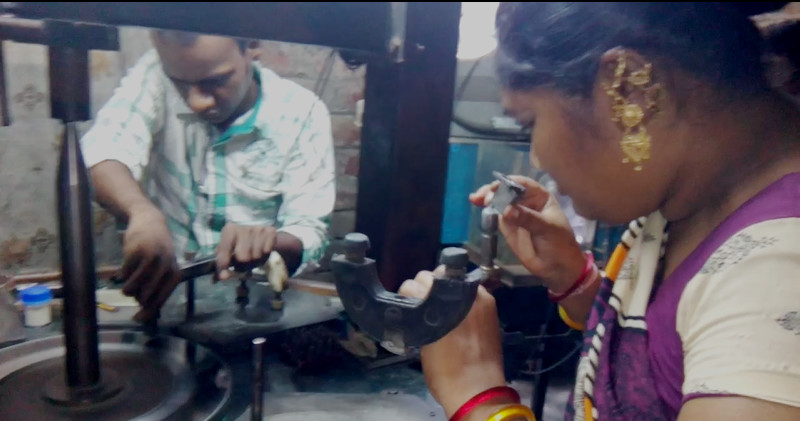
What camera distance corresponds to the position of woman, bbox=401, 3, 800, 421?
52 cm

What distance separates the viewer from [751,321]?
514mm

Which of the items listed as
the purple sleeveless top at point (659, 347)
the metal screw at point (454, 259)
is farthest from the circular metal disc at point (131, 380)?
the purple sleeveless top at point (659, 347)

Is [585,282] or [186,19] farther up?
[186,19]

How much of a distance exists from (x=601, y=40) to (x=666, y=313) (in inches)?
12.3

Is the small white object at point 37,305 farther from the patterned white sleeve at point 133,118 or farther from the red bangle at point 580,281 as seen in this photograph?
the red bangle at point 580,281

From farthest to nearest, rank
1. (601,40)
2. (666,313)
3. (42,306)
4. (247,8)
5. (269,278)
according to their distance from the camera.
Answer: (269,278) < (42,306) < (666,313) < (601,40) < (247,8)

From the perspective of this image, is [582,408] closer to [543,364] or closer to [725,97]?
[543,364]

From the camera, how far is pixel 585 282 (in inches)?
38.4

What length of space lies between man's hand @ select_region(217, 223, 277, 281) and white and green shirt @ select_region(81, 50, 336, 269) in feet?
0.55

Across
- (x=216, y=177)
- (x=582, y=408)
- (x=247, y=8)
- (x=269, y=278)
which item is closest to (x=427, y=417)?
(x=582, y=408)

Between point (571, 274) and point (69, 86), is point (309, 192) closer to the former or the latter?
point (571, 274)

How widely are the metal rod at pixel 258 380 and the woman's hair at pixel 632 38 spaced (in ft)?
1.24

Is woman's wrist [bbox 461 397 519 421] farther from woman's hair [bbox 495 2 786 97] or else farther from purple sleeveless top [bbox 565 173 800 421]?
woman's hair [bbox 495 2 786 97]

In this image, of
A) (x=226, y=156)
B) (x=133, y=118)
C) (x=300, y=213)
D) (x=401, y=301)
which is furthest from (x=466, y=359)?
(x=133, y=118)
